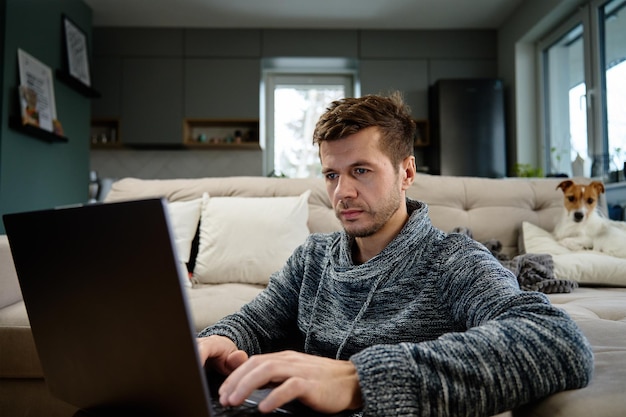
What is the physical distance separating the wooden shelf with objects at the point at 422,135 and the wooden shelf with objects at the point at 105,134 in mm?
2886

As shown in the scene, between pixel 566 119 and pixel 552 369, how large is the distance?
169 inches

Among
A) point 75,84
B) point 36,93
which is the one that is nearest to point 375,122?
point 36,93

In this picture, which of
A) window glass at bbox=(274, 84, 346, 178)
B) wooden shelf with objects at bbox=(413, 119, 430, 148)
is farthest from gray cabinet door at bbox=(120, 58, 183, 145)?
wooden shelf with objects at bbox=(413, 119, 430, 148)

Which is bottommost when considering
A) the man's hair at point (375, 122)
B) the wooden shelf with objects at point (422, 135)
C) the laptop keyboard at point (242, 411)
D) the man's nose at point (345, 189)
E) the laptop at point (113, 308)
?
the laptop keyboard at point (242, 411)

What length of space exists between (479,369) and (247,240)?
1.53m

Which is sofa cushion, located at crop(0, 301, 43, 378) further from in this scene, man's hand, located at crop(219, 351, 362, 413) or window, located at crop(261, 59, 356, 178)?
A: window, located at crop(261, 59, 356, 178)

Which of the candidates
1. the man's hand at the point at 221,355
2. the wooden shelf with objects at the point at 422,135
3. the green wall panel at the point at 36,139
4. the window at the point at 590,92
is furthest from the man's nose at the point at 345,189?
the wooden shelf with objects at the point at 422,135

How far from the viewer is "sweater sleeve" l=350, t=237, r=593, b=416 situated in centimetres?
61

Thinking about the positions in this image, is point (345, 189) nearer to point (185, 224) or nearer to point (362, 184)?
point (362, 184)

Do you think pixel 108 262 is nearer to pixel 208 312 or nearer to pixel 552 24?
pixel 208 312

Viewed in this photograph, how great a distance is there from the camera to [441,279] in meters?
0.89

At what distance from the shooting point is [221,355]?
92cm

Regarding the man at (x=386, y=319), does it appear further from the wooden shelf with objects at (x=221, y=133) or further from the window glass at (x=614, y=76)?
the wooden shelf with objects at (x=221, y=133)

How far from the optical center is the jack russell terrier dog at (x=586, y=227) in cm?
200
